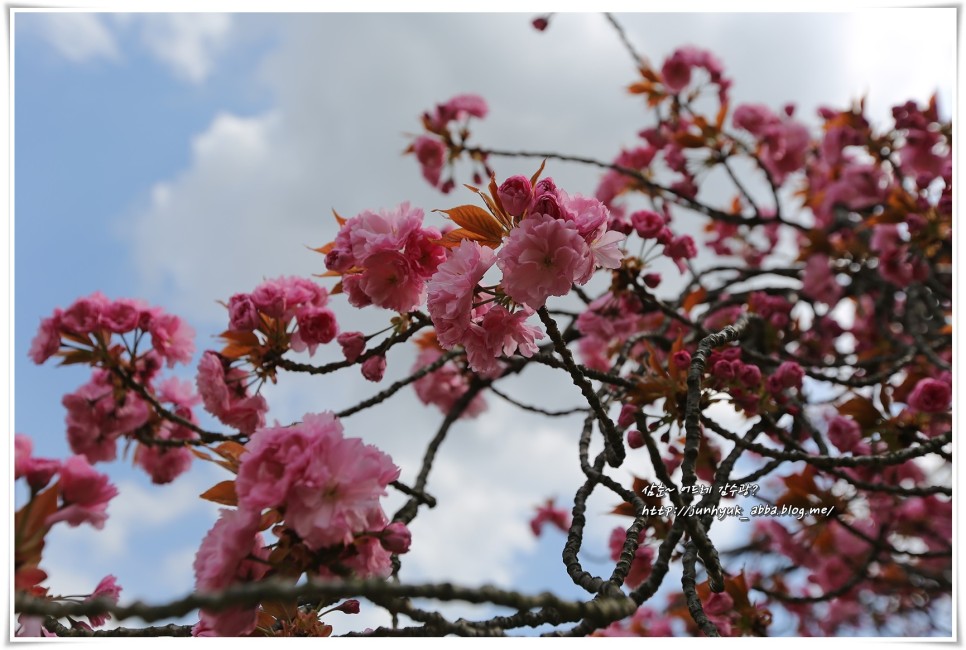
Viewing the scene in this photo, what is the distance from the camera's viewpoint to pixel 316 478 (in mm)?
962

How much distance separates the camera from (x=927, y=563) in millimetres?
4414

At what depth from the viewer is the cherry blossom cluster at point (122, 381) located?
195 cm

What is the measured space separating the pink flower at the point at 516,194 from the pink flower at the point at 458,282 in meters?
0.09

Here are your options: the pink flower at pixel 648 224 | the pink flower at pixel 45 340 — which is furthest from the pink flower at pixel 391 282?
the pink flower at pixel 45 340

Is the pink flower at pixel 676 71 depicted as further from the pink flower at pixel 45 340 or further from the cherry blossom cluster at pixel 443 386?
the pink flower at pixel 45 340

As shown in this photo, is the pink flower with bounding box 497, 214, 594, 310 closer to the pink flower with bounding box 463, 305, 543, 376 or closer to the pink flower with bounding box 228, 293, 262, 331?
the pink flower with bounding box 463, 305, 543, 376

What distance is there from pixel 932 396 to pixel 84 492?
7.03 ft

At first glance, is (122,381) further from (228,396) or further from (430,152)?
(430,152)

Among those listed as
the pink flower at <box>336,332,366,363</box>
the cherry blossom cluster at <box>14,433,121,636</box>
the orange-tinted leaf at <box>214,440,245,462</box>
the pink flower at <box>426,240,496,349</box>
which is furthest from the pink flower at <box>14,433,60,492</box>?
Answer: the pink flower at <box>426,240,496,349</box>

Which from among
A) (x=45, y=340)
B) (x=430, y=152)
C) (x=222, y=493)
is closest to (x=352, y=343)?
(x=222, y=493)

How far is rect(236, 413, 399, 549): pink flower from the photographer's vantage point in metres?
0.97

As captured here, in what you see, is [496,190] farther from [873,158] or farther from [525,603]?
[873,158]

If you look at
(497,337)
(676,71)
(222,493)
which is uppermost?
(676,71)

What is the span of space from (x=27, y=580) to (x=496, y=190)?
37.5 inches
